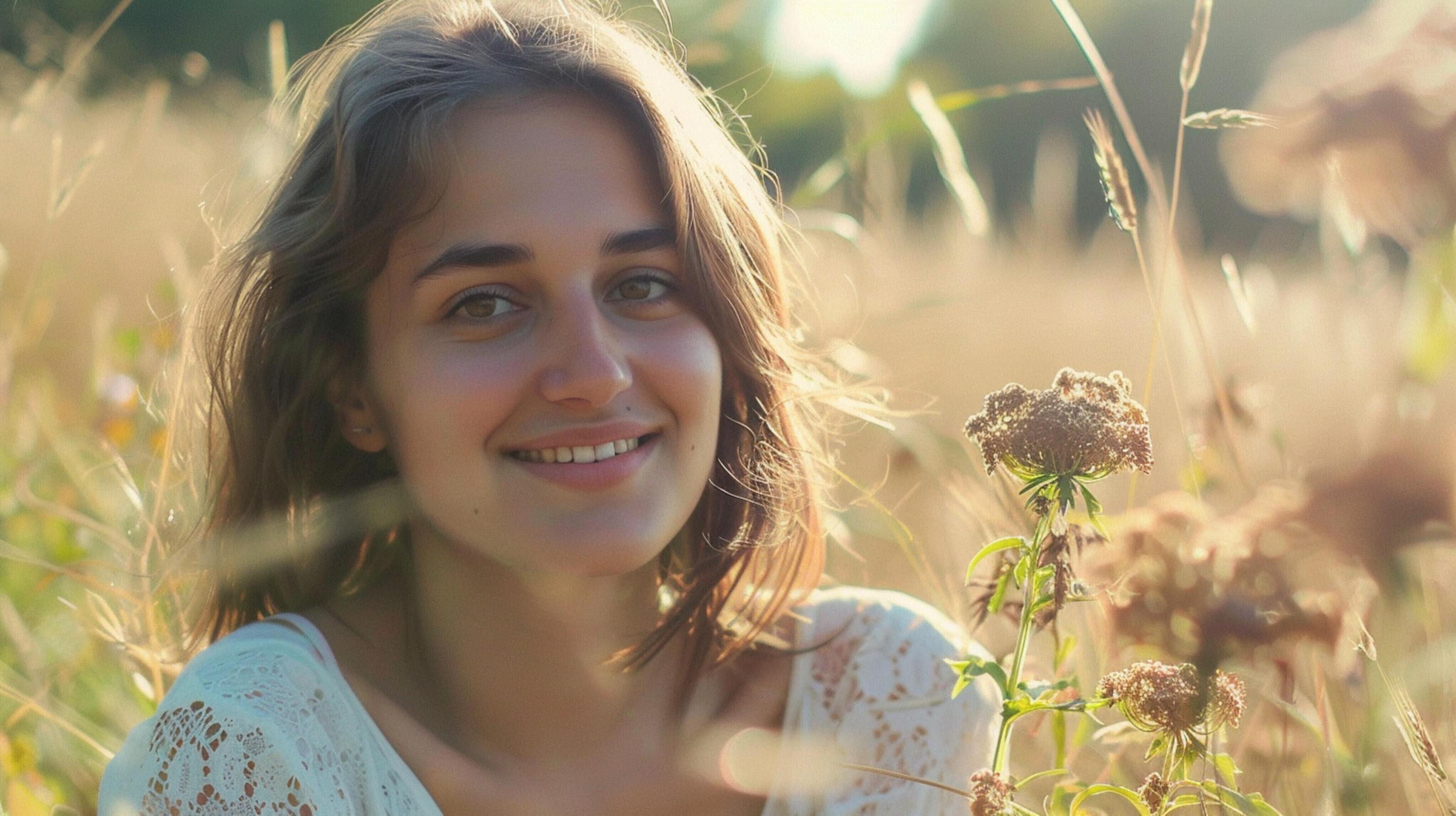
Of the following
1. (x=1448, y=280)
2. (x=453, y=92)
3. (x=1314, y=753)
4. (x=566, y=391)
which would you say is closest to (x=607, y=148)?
(x=453, y=92)

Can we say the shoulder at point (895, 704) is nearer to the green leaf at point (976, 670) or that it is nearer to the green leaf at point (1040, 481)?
the green leaf at point (976, 670)

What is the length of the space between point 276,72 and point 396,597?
41.5 inches

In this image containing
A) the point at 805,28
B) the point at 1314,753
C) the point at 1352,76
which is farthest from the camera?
the point at 805,28

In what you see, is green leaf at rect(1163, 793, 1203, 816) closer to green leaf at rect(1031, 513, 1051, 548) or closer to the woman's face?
green leaf at rect(1031, 513, 1051, 548)

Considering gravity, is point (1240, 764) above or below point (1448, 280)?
below

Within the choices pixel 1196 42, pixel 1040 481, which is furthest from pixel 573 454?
pixel 1196 42

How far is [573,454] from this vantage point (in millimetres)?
1837

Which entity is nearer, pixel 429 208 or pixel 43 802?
pixel 429 208

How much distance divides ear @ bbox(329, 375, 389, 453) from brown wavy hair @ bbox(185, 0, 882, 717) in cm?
2

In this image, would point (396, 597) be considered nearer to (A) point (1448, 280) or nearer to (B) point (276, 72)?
(B) point (276, 72)

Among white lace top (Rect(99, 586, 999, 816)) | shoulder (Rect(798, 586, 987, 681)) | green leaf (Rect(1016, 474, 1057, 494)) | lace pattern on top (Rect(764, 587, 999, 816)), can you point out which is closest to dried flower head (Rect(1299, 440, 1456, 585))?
green leaf (Rect(1016, 474, 1057, 494))

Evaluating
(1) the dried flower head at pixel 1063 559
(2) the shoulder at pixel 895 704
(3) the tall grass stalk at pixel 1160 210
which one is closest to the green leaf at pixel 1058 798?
(1) the dried flower head at pixel 1063 559

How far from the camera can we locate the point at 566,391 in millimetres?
1776

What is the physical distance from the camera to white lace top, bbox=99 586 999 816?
1709 millimetres
